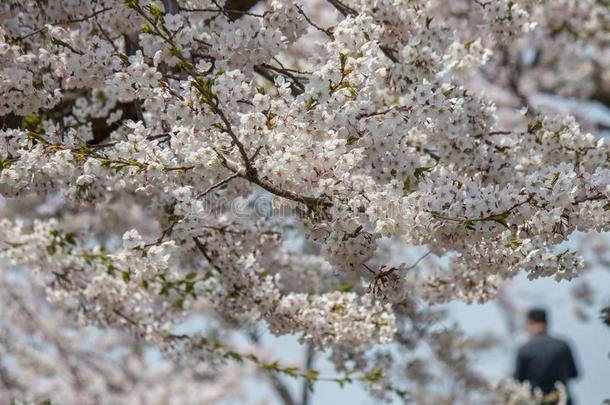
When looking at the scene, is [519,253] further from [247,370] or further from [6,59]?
[247,370]

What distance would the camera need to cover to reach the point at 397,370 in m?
8.04

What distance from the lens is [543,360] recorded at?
26.3ft

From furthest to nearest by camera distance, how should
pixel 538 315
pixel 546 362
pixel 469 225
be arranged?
pixel 538 315, pixel 546 362, pixel 469 225

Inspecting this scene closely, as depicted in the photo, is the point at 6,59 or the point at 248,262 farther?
the point at 248,262

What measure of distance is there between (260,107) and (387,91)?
149cm

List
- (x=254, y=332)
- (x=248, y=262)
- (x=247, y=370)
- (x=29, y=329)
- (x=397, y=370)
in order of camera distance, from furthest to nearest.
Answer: (x=247, y=370) → (x=29, y=329) → (x=397, y=370) → (x=254, y=332) → (x=248, y=262)

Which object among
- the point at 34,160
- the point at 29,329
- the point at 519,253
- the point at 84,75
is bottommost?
the point at 519,253

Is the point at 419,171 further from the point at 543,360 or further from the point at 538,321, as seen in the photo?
the point at 538,321

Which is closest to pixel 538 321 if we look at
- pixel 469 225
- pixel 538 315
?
pixel 538 315

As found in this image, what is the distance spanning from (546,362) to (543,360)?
4cm

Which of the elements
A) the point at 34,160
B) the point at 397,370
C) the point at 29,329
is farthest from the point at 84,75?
the point at 29,329

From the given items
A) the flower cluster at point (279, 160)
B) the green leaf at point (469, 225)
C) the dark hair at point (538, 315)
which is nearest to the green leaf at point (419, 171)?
the flower cluster at point (279, 160)

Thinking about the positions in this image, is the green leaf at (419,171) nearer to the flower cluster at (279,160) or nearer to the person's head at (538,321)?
the flower cluster at (279,160)

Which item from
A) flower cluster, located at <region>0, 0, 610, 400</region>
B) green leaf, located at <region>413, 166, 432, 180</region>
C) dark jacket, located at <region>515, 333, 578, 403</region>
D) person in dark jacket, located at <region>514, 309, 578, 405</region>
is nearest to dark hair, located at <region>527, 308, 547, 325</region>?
person in dark jacket, located at <region>514, 309, 578, 405</region>
